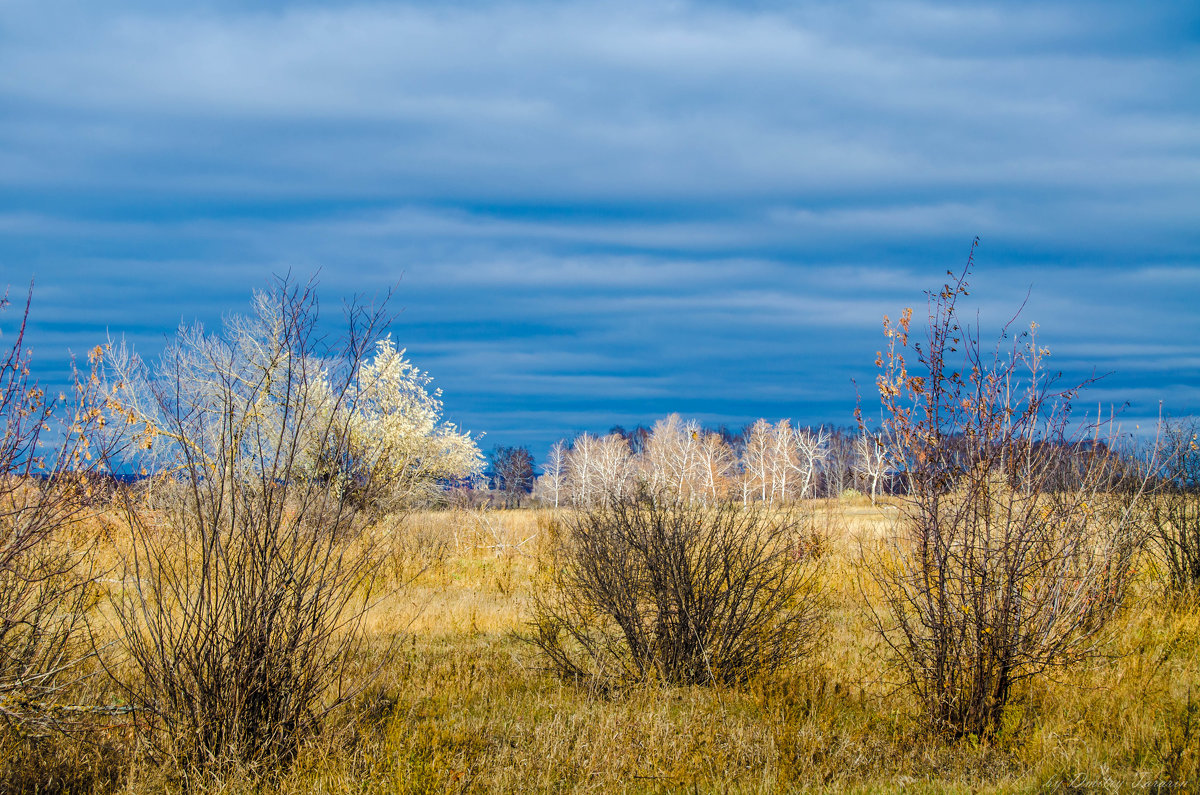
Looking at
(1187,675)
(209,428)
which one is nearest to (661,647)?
(209,428)

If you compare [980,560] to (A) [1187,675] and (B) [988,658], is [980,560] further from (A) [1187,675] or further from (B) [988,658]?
(A) [1187,675]

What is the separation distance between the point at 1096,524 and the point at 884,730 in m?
5.09

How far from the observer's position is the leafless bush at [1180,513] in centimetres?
1073

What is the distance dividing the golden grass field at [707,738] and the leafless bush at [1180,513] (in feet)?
7.21

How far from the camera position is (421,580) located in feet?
50.4

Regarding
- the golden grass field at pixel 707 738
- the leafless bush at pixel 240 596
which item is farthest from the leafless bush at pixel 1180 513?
the leafless bush at pixel 240 596

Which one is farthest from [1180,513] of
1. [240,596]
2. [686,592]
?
[240,596]

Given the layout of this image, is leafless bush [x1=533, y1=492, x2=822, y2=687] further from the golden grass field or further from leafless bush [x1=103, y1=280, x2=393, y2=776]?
leafless bush [x1=103, y1=280, x2=393, y2=776]

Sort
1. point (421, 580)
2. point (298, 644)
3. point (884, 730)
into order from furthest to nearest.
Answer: point (421, 580)
point (884, 730)
point (298, 644)

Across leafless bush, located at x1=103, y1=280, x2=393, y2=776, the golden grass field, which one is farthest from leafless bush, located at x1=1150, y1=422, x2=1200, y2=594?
leafless bush, located at x1=103, y1=280, x2=393, y2=776

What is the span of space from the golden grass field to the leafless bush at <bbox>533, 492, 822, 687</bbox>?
1.21 feet

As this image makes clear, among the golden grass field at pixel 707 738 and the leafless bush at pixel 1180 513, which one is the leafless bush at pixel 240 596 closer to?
the golden grass field at pixel 707 738

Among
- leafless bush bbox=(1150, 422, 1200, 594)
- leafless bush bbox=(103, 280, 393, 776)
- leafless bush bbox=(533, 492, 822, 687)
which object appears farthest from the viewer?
leafless bush bbox=(1150, 422, 1200, 594)

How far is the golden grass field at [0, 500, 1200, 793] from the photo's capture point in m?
4.96
